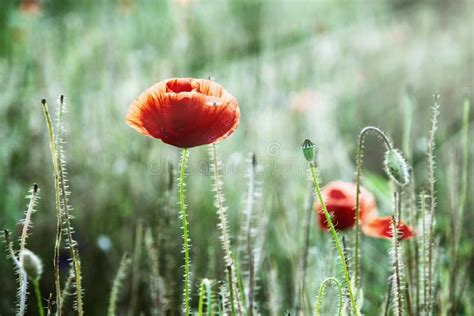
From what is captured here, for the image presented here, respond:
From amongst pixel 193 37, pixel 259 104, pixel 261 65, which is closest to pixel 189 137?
pixel 259 104

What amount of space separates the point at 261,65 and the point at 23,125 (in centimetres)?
76

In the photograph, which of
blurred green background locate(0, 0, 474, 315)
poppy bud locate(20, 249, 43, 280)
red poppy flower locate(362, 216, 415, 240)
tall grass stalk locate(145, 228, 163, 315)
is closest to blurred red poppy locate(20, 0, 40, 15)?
blurred green background locate(0, 0, 474, 315)

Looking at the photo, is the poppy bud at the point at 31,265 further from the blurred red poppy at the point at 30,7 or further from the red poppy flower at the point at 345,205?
the blurred red poppy at the point at 30,7

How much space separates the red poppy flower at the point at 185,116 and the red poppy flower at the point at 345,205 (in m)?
0.32

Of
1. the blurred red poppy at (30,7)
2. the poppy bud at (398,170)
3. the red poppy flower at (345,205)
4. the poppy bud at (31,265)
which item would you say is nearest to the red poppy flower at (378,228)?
the red poppy flower at (345,205)

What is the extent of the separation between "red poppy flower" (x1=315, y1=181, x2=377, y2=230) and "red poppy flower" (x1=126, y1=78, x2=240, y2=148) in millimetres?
315

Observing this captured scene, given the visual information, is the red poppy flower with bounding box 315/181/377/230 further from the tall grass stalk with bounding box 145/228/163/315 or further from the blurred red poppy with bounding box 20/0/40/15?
the blurred red poppy with bounding box 20/0/40/15

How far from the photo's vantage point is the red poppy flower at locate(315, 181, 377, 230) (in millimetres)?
1019

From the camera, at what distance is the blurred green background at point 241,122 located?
145 centimetres

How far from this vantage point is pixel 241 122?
2127mm

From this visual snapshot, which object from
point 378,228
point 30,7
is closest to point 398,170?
point 378,228

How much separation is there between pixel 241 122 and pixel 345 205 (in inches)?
44.7

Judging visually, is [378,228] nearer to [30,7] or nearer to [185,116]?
[185,116]

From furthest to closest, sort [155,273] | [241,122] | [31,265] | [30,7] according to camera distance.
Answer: [30,7] < [241,122] < [155,273] < [31,265]
